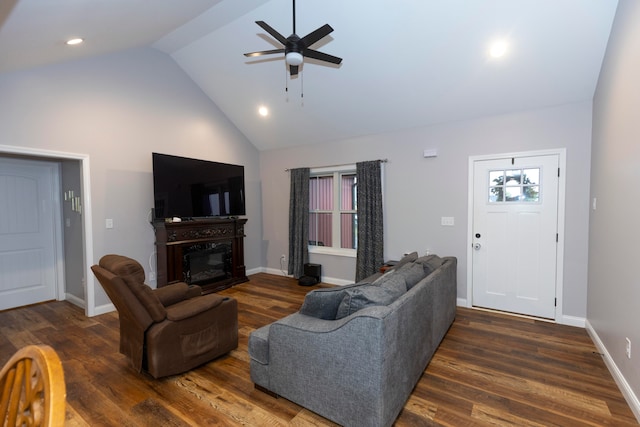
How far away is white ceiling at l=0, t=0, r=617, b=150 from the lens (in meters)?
2.71

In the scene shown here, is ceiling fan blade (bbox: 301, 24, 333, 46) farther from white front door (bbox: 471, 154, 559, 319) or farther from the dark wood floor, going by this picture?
the dark wood floor

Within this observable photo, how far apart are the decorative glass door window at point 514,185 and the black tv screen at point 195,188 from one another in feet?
13.3

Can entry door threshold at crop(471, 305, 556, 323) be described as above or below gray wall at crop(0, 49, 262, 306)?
below

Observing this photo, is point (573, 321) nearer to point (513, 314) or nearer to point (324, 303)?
point (513, 314)

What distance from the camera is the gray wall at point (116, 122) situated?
345 cm

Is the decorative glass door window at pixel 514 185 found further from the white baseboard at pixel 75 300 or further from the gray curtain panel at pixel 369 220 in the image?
the white baseboard at pixel 75 300

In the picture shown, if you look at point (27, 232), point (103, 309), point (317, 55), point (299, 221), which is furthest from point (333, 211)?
point (27, 232)

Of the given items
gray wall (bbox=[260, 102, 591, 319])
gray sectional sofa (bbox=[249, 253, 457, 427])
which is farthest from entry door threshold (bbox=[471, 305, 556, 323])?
gray sectional sofa (bbox=[249, 253, 457, 427])

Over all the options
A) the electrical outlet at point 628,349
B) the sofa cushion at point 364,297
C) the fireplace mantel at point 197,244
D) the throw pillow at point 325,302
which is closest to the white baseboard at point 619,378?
the electrical outlet at point 628,349

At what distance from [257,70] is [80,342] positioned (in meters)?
4.01

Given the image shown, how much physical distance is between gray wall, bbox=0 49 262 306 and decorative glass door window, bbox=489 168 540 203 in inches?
180

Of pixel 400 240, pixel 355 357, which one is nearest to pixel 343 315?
pixel 355 357

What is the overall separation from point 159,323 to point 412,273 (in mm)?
2186

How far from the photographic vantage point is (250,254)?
6.13 metres
